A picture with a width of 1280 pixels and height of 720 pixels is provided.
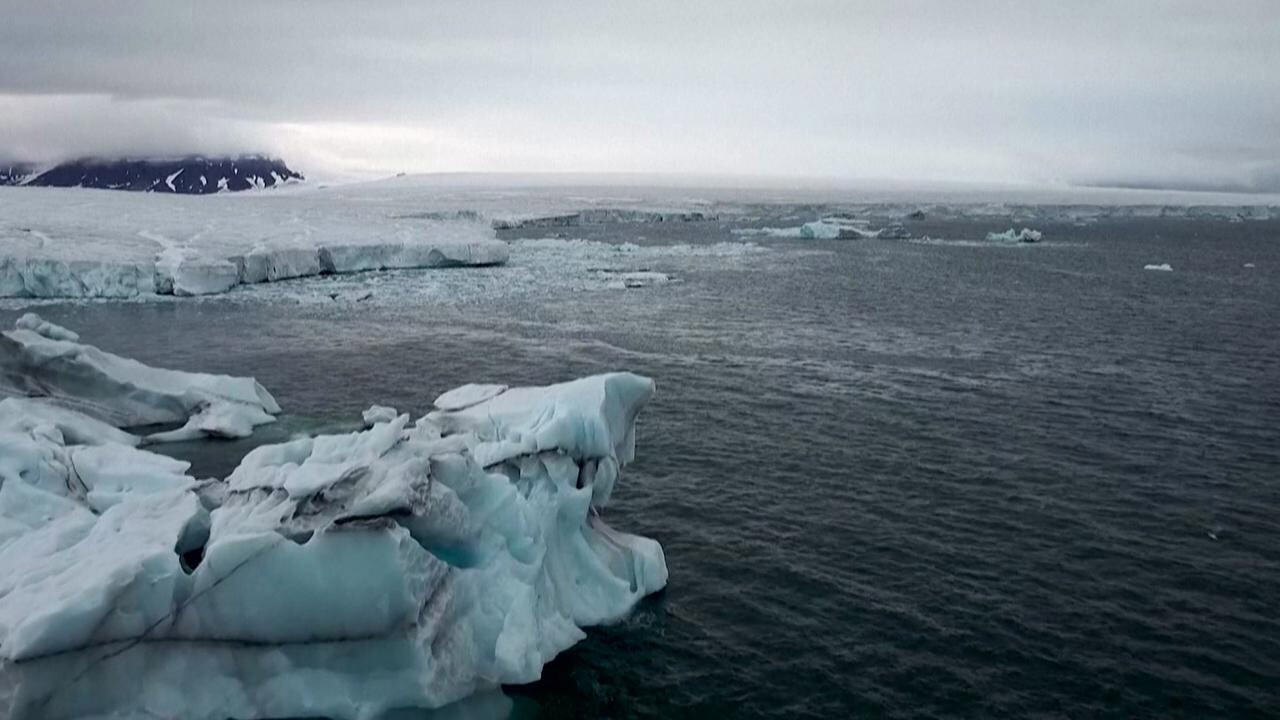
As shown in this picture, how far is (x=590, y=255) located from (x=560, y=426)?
52.1 meters

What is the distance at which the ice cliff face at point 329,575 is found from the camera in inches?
423

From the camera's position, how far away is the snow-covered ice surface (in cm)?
2156

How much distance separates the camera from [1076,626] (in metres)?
13.9

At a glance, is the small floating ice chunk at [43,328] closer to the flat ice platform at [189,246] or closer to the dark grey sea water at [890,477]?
the dark grey sea water at [890,477]

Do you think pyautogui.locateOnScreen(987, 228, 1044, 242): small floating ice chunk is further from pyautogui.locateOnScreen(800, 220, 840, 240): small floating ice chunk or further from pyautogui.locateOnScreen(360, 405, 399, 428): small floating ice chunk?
pyautogui.locateOnScreen(360, 405, 399, 428): small floating ice chunk

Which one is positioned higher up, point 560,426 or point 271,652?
point 560,426

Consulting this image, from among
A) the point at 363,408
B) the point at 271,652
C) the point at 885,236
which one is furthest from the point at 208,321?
the point at 885,236

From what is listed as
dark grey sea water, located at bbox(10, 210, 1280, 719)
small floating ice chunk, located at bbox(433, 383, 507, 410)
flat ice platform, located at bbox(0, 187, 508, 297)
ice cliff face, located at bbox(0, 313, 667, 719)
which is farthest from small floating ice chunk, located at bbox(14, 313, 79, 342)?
flat ice platform, located at bbox(0, 187, 508, 297)

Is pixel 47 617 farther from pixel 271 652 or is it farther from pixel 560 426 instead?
pixel 560 426

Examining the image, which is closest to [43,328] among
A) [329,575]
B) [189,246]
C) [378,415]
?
[378,415]

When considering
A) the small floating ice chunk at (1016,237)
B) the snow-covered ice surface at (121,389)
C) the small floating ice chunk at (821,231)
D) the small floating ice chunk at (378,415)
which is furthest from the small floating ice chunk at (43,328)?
the small floating ice chunk at (1016,237)

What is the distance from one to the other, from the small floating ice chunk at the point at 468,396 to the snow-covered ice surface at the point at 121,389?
5025 millimetres

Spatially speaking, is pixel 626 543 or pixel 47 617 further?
pixel 626 543

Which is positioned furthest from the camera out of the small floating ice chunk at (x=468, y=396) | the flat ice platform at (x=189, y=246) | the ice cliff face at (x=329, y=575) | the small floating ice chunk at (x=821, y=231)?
the small floating ice chunk at (x=821, y=231)
